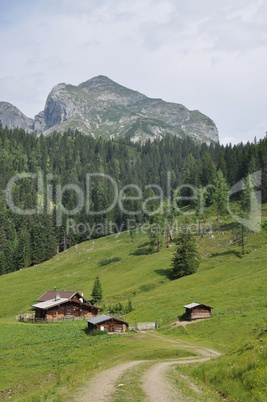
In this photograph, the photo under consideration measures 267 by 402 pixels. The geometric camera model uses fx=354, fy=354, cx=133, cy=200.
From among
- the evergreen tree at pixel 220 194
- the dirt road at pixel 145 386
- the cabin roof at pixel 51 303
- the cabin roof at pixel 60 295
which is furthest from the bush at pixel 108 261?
the dirt road at pixel 145 386

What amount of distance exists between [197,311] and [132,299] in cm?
2131

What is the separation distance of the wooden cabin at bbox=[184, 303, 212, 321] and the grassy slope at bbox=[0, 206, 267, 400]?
1864 millimetres

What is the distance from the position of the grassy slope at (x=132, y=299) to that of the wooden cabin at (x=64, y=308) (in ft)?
17.1

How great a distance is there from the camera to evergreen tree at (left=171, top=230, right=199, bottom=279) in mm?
82625

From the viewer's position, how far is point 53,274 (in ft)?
356

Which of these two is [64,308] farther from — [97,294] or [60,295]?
[97,294]

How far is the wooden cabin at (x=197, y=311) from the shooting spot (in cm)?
5366

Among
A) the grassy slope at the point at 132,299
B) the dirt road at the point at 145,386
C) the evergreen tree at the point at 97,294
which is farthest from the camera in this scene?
the evergreen tree at the point at 97,294

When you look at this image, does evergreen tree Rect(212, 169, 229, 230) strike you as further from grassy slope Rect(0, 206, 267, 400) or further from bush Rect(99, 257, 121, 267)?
bush Rect(99, 257, 121, 267)

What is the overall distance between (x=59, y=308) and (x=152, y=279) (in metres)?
23.3

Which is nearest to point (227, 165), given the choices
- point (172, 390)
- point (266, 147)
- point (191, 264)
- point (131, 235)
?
point (266, 147)

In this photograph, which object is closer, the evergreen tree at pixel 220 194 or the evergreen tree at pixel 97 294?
the evergreen tree at pixel 97 294

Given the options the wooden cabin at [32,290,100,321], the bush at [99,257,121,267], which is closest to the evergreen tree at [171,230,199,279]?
the wooden cabin at [32,290,100,321]

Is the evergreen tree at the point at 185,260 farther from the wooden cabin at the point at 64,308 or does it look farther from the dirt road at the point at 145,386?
the dirt road at the point at 145,386
